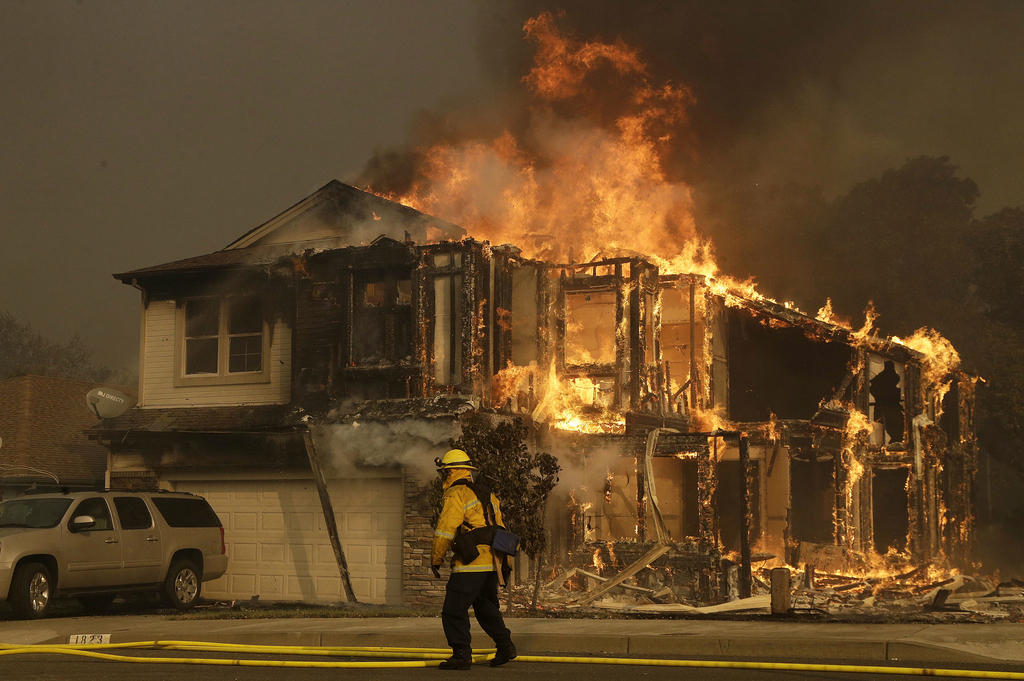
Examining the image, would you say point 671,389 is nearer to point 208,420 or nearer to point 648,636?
point 208,420

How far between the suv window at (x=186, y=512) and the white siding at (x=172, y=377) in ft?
8.19

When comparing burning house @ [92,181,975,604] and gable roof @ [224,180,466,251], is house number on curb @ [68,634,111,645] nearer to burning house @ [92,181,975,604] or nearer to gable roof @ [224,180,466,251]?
burning house @ [92,181,975,604]

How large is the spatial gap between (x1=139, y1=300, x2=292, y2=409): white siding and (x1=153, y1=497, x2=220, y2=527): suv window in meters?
2.50

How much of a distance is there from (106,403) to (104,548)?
509 cm

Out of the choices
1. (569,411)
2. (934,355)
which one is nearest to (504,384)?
(569,411)

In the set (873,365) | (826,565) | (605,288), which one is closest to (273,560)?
(605,288)

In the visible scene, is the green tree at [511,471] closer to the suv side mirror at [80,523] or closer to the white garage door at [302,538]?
the white garage door at [302,538]

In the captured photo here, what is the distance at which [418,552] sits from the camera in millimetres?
17391

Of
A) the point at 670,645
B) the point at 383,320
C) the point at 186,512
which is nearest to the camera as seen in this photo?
the point at 670,645

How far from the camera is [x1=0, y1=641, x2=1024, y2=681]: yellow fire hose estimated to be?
8.63 meters

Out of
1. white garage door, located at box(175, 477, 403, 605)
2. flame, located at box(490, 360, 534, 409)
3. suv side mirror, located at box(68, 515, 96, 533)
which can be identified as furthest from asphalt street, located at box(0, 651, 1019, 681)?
flame, located at box(490, 360, 534, 409)

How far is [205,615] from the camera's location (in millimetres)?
14984

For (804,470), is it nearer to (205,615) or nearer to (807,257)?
(205,615)

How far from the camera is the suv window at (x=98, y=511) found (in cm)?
1627
